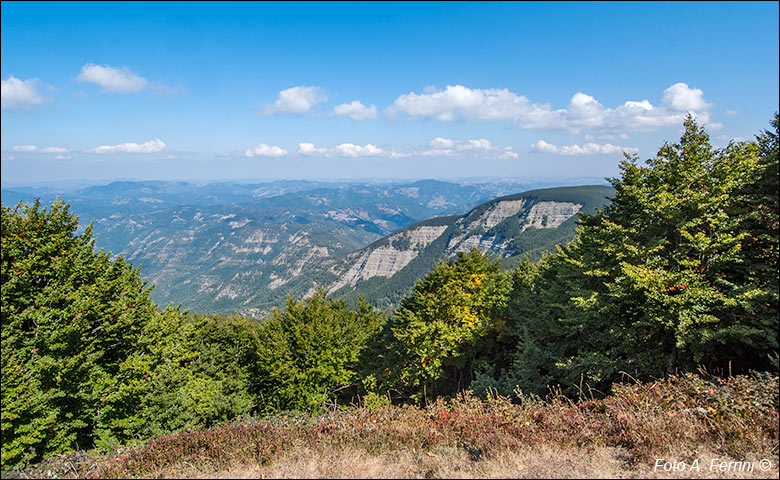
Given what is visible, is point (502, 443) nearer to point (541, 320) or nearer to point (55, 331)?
point (541, 320)

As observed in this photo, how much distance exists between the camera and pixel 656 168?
1429 cm

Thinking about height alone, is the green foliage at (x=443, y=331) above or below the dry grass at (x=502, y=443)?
below

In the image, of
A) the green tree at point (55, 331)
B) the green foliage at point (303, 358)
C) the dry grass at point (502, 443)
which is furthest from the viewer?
the green foliage at point (303, 358)

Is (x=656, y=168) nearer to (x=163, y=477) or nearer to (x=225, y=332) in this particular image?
(x=163, y=477)

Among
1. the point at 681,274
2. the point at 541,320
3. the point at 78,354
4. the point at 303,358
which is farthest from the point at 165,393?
the point at 681,274

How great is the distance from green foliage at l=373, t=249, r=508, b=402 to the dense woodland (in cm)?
35

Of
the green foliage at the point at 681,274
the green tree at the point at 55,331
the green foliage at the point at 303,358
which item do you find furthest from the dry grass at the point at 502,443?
the green foliage at the point at 303,358

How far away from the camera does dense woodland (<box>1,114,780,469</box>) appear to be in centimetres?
1137

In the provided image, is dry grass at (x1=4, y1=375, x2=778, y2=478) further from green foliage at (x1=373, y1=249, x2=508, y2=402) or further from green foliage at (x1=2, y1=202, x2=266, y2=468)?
green foliage at (x1=373, y1=249, x2=508, y2=402)

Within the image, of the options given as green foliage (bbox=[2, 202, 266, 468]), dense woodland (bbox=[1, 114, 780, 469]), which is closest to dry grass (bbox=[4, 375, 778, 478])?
dense woodland (bbox=[1, 114, 780, 469])

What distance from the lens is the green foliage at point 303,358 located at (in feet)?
67.6

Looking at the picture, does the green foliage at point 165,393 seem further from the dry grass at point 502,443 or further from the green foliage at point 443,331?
the green foliage at point 443,331

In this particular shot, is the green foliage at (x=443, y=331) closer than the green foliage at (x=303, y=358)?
No

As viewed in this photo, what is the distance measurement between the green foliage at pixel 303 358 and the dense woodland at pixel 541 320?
0.46 ft
